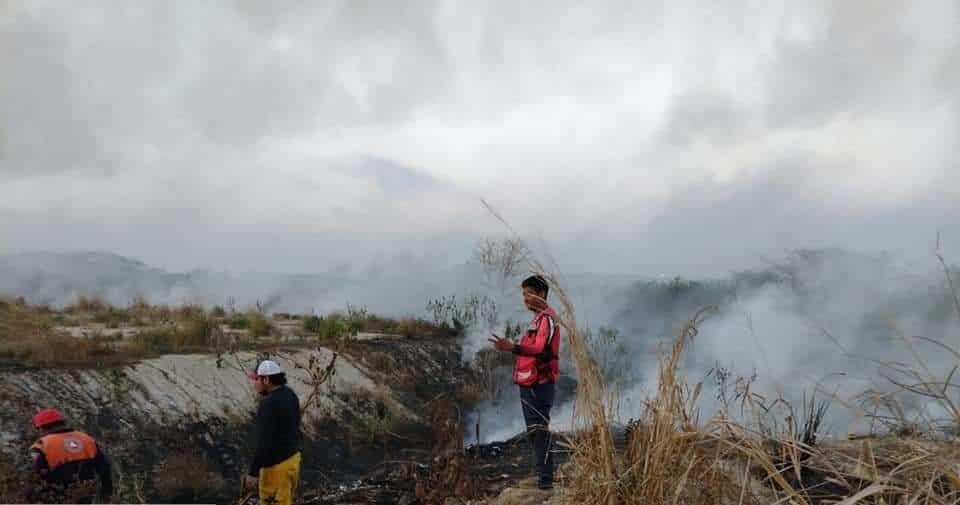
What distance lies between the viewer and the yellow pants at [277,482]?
5.92 m

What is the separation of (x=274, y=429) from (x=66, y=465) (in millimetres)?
1783

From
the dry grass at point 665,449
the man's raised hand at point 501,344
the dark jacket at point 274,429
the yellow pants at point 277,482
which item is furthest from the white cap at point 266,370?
the dry grass at point 665,449

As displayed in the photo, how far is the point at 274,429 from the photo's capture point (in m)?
5.86

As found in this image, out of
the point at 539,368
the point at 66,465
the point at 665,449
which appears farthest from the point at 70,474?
the point at 665,449

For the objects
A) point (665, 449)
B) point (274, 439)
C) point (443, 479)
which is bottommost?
point (443, 479)

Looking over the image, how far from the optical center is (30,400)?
11195 millimetres

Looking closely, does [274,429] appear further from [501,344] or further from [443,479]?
[443,479]

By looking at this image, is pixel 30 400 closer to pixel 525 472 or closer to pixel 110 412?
pixel 110 412

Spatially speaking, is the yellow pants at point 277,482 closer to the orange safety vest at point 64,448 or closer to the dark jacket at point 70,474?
the dark jacket at point 70,474

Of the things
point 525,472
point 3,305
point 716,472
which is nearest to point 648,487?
point 716,472

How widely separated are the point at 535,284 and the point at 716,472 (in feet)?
8.24

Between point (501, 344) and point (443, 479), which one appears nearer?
point (501, 344)

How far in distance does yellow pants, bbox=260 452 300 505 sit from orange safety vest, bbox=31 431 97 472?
61.0 inches

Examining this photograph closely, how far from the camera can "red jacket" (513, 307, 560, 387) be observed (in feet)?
19.8
